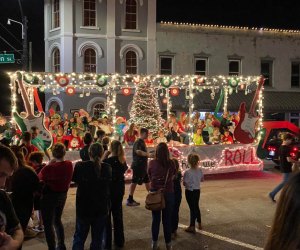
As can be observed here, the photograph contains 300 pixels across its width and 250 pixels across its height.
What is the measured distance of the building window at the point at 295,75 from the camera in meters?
30.9

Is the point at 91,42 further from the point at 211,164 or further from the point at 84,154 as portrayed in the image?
the point at 84,154

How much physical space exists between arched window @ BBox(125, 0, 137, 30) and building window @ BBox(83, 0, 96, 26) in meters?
2.05

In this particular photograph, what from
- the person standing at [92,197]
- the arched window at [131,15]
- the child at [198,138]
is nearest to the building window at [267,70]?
the arched window at [131,15]

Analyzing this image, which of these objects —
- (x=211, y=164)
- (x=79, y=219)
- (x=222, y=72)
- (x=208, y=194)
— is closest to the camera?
(x=79, y=219)

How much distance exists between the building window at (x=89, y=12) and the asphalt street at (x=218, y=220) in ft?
53.8

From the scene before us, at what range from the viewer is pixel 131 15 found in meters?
27.5

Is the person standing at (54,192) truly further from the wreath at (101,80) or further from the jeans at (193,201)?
the wreath at (101,80)

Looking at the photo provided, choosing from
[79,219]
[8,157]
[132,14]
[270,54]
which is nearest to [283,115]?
[270,54]

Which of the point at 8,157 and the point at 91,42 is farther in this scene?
the point at 91,42

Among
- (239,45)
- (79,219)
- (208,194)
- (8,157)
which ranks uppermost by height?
(239,45)

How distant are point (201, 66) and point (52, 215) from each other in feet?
77.4

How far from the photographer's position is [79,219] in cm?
589

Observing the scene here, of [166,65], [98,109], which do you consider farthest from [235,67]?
[98,109]

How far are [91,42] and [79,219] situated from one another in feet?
70.8
